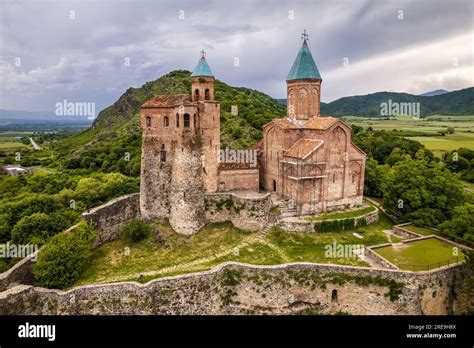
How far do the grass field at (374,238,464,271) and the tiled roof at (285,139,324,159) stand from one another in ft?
26.9

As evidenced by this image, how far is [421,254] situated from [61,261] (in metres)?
21.7

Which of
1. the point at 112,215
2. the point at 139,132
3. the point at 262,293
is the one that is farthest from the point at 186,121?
the point at 139,132

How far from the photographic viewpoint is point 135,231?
25.3 metres

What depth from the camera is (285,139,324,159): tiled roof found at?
26031 mm

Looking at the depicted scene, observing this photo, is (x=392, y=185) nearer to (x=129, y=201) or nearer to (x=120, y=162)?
(x=129, y=201)

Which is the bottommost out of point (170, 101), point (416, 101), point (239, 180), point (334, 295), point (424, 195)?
point (334, 295)

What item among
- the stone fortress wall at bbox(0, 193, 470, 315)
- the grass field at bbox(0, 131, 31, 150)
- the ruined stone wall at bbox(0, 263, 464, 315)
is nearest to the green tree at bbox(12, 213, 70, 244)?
the stone fortress wall at bbox(0, 193, 470, 315)

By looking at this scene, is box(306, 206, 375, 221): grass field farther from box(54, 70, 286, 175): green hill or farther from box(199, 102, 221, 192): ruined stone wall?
box(54, 70, 286, 175): green hill

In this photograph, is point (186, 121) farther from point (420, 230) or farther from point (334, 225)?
point (420, 230)

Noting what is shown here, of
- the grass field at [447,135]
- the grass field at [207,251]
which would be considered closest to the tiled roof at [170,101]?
the grass field at [207,251]

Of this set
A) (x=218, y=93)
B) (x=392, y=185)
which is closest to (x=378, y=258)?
(x=392, y=185)

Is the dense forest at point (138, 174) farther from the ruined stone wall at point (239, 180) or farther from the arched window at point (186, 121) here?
the arched window at point (186, 121)

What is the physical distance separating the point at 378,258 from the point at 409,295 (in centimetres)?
274

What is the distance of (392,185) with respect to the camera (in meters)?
29.2
